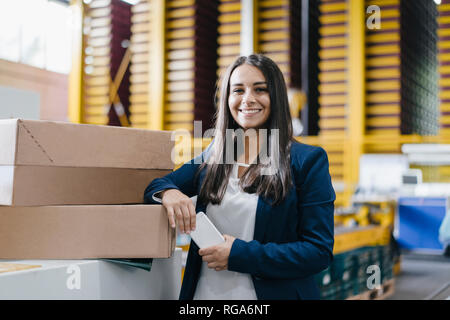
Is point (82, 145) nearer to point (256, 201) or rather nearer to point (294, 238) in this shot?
point (256, 201)

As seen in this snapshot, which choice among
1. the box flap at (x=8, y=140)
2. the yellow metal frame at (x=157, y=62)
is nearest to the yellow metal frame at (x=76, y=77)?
the yellow metal frame at (x=157, y=62)

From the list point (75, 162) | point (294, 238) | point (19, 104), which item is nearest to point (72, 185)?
point (75, 162)

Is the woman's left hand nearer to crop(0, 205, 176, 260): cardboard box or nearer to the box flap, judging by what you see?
crop(0, 205, 176, 260): cardboard box

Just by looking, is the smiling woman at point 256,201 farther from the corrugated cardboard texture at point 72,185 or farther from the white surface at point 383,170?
the white surface at point 383,170

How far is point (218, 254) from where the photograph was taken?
1317 mm

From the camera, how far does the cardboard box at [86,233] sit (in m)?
1.33

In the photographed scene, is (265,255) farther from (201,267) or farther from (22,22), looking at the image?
(22,22)

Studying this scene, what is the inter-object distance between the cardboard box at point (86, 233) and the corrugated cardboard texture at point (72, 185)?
0.13 feet

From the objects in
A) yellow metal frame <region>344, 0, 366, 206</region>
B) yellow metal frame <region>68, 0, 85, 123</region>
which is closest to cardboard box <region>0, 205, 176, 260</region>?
yellow metal frame <region>68, 0, 85, 123</region>

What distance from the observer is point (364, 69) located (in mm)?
6703

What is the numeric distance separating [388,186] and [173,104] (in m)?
2.90

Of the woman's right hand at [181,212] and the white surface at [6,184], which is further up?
the white surface at [6,184]

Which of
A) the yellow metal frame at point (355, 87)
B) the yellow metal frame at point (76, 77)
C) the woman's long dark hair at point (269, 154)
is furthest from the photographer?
the yellow metal frame at point (355, 87)
